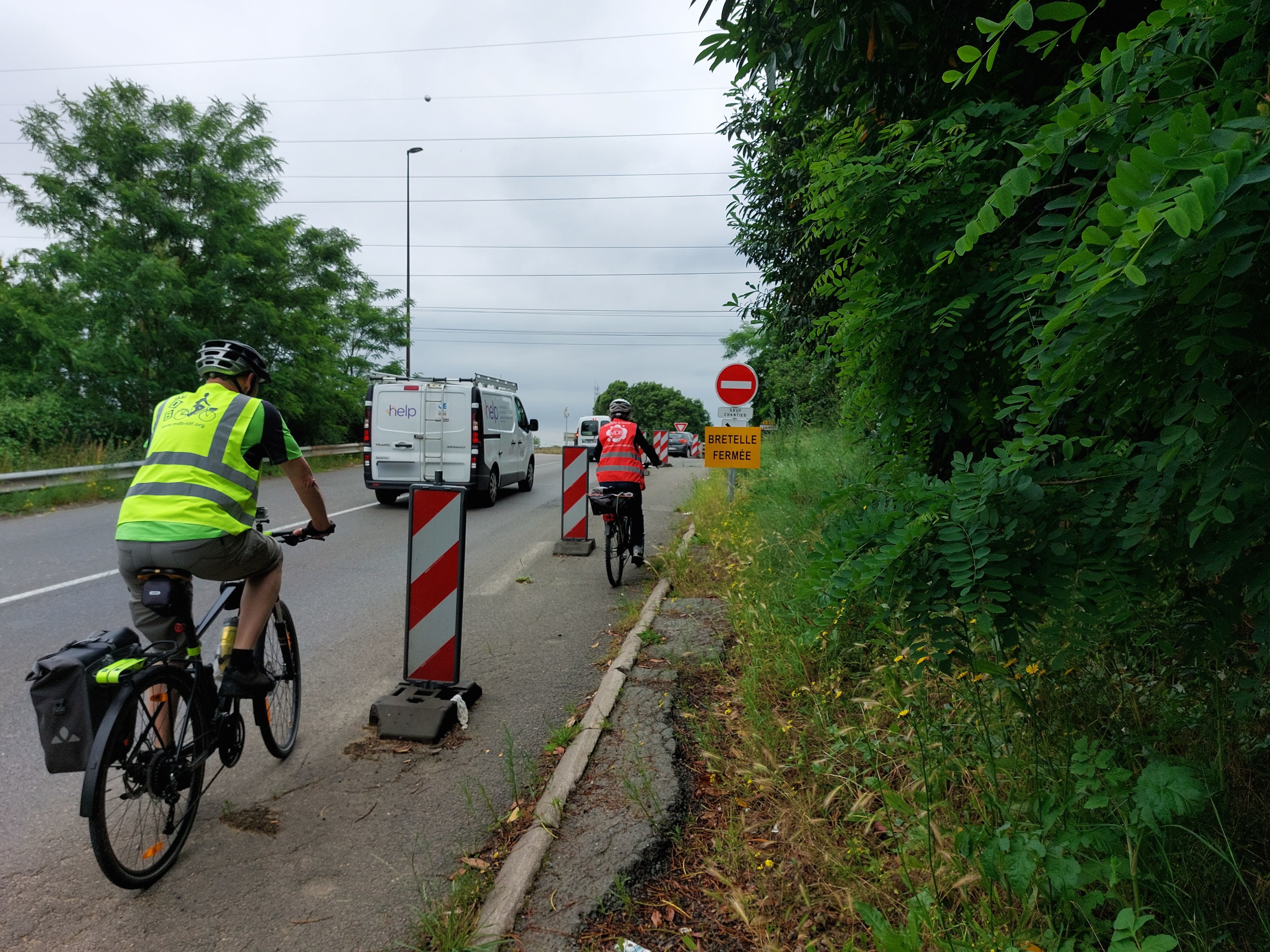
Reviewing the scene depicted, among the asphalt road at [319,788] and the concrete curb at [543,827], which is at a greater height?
the concrete curb at [543,827]

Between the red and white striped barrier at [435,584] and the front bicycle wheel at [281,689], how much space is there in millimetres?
627

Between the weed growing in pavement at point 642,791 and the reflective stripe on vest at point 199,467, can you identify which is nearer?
the reflective stripe on vest at point 199,467

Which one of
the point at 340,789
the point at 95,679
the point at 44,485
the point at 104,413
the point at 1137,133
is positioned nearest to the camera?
the point at 1137,133

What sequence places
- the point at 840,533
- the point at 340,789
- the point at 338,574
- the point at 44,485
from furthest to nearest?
1. the point at 44,485
2. the point at 338,574
3. the point at 340,789
4. the point at 840,533

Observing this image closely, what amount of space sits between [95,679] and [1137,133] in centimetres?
348

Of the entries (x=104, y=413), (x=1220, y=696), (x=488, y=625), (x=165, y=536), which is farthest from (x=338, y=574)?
(x=104, y=413)

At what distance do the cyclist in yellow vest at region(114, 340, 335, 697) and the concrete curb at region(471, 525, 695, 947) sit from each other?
4.48 ft

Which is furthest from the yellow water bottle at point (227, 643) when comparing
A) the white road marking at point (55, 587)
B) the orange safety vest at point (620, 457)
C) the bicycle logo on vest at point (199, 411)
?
the orange safety vest at point (620, 457)

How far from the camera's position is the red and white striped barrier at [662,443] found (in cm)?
2877

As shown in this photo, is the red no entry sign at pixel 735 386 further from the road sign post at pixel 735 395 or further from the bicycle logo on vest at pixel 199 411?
the bicycle logo on vest at pixel 199 411

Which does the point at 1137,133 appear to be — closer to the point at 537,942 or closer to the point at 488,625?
the point at 537,942

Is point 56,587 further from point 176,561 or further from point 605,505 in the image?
point 176,561

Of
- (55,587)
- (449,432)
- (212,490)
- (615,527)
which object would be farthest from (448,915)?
(449,432)

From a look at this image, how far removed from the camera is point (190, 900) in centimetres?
296
